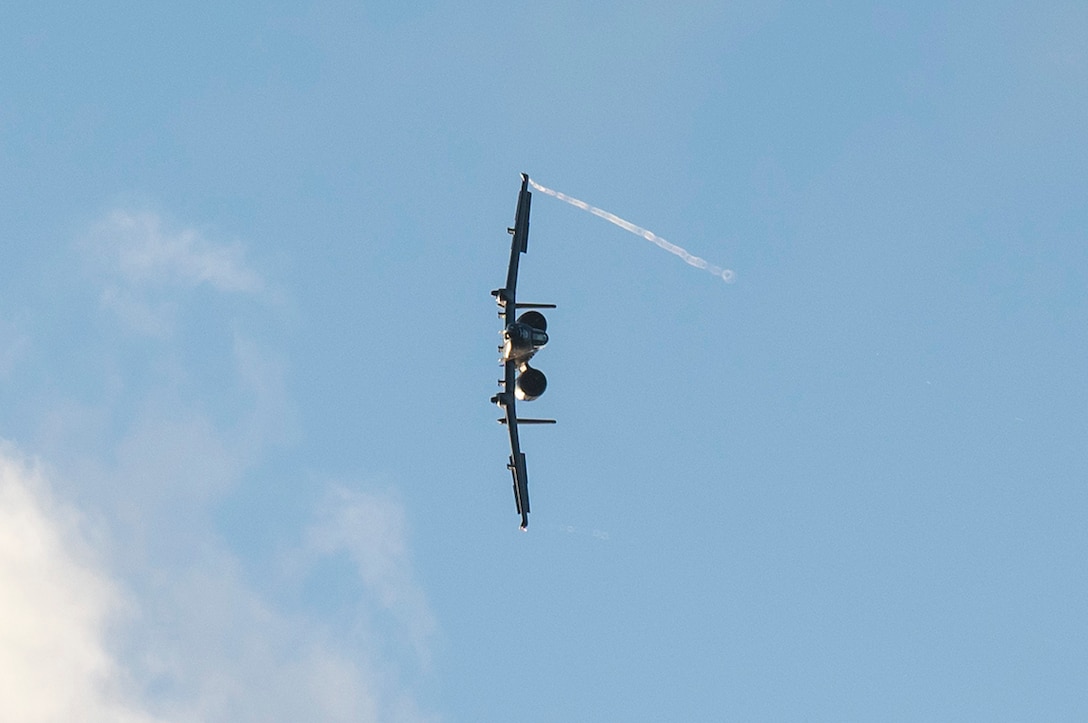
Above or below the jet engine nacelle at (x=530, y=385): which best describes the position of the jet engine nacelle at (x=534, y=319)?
above

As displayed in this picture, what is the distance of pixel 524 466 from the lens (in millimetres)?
114625

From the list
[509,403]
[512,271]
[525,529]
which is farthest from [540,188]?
[525,529]

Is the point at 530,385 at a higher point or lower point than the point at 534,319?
lower

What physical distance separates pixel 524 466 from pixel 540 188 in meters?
25.2

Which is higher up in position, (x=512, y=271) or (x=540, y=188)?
(x=540, y=188)

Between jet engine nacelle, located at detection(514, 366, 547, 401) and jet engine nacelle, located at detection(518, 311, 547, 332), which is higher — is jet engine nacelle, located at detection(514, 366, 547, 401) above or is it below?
below

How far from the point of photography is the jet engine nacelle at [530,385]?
110562mm

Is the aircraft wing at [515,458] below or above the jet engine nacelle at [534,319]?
below

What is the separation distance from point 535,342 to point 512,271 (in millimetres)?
6781

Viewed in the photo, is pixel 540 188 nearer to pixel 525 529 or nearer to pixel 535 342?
pixel 535 342

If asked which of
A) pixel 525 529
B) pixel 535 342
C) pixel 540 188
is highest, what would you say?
pixel 540 188

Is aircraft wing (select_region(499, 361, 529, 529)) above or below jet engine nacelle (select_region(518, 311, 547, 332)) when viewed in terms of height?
below

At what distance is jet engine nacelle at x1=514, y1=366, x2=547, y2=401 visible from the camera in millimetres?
110562

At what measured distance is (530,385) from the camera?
11056 cm
